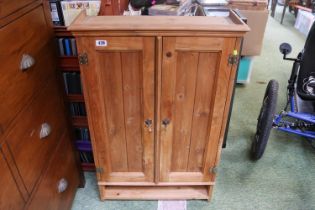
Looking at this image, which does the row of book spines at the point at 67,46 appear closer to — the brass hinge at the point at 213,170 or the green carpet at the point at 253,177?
the green carpet at the point at 253,177

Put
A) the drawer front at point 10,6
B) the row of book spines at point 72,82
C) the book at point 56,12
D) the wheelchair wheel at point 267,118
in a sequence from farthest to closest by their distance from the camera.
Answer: the wheelchair wheel at point 267,118 < the row of book spines at point 72,82 < the book at point 56,12 < the drawer front at point 10,6

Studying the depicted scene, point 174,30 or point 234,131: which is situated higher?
point 174,30

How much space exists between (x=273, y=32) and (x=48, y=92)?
4276mm

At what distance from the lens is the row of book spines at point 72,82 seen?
4.82 ft

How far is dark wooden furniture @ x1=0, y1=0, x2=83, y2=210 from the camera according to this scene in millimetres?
908

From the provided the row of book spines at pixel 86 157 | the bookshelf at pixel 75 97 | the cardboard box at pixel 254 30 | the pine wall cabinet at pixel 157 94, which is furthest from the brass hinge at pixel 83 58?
the cardboard box at pixel 254 30

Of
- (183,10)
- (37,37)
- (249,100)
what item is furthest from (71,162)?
(249,100)

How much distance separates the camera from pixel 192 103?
1300 millimetres

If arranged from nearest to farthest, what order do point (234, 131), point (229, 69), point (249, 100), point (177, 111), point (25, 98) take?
point (25, 98) < point (229, 69) < point (177, 111) < point (234, 131) < point (249, 100)

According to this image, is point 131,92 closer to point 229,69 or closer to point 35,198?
point 229,69

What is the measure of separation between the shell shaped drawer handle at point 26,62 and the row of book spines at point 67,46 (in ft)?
1.17

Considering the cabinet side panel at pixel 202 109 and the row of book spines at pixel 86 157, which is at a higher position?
the cabinet side panel at pixel 202 109

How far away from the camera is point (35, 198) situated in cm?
112

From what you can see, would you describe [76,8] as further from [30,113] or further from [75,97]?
[30,113]
